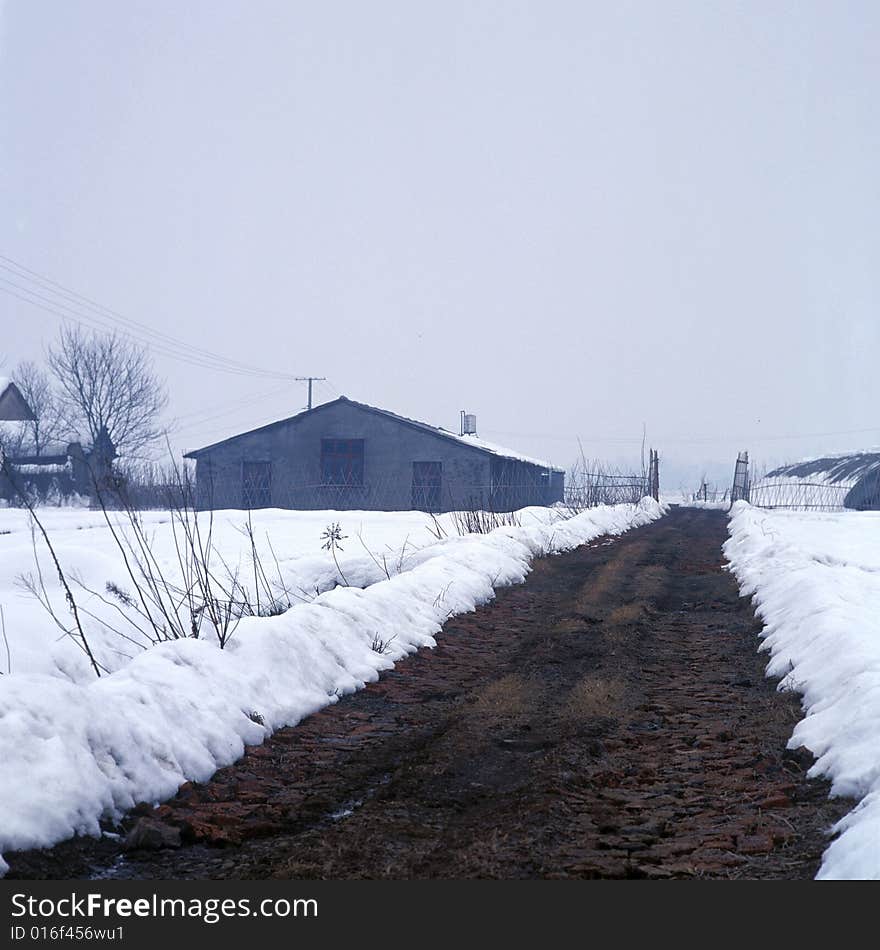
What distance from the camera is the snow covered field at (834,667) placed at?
3.22 metres

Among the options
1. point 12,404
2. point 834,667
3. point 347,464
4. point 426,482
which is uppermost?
point 12,404

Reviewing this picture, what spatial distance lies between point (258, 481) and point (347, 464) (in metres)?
3.70

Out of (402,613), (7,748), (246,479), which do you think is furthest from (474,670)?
(246,479)

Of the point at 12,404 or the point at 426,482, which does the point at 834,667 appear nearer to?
the point at 426,482

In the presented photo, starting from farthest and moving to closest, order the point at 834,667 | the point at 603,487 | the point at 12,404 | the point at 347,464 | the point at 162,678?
the point at 12,404 < the point at 347,464 < the point at 603,487 < the point at 834,667 < the point at 162,678

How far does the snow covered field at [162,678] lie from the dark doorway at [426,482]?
24.8 metres

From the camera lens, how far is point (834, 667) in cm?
562

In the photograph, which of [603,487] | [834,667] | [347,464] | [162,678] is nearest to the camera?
[162,678]

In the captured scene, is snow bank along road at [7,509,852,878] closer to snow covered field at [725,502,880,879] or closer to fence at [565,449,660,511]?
snow covered field at [725,502,880,879]

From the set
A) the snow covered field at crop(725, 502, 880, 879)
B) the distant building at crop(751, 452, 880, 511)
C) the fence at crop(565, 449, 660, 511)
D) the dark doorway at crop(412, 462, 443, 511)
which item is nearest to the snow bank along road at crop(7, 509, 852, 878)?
the snow covered field at crop(725, 502, 880, 879)

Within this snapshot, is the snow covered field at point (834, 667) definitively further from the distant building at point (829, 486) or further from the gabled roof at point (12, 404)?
the gabled roof at point (12, 404)

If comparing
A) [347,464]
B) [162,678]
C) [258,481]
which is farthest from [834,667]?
[258,481]

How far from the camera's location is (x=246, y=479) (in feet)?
128

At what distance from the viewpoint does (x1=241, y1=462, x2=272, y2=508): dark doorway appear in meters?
39.0
